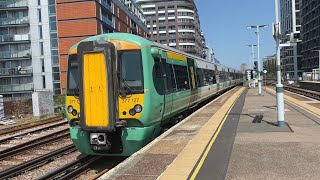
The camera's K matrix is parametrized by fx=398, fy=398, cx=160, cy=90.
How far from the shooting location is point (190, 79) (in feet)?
54.0

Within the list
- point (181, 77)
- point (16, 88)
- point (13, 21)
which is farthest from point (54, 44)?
point (181, 77)

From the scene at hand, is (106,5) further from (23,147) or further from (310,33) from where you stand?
(310,33)

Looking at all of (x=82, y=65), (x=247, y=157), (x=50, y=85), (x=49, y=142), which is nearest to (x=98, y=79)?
(x=82, y=65)

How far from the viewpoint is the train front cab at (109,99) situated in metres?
9.28

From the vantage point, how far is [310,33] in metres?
110

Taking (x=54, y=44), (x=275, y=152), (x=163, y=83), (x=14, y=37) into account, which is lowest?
(x=275, y=152)

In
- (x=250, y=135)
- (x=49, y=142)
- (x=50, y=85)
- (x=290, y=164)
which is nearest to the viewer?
(x=290, y=164)

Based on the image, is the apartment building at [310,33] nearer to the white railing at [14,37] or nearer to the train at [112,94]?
the white railing at [14,37]

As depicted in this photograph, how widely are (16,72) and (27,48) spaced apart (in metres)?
4.05

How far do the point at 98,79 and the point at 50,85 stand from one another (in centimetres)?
5353

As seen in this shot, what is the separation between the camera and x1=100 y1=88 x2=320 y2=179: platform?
721 centimetres

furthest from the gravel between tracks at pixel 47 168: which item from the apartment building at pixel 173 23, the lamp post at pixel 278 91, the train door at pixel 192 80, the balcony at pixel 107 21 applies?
→ the apartment building at pixel 173 23

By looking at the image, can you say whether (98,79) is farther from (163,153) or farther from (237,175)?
(237,175)

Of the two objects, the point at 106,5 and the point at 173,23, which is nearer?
the point at 106,5
